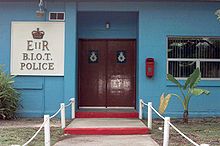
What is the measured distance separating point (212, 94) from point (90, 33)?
508 centimetres

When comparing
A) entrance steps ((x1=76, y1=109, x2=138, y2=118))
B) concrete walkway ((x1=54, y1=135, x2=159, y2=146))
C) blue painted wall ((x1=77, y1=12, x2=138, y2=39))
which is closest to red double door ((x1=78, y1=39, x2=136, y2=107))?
blue painted wall ((x1=77, y1=12, x2=138, y2=39))

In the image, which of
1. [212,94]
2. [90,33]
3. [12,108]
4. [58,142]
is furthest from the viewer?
[90,33]

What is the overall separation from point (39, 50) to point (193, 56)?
5548 millimetres

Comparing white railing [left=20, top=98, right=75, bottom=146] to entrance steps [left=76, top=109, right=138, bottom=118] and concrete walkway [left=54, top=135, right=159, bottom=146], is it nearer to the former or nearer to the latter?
entrance steps [left=76, top=109, right=138, bottom=118]

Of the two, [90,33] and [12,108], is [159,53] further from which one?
[12,108]

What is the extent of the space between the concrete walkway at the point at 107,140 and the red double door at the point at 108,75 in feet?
15.8

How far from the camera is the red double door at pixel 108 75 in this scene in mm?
16369

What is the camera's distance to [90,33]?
16.1 meters

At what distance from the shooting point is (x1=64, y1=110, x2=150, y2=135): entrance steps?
1191 centimetres

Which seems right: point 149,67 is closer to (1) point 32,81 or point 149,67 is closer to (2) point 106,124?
(2) point 106,124

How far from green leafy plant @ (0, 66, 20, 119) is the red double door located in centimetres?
312

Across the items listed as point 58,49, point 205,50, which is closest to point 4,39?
point 58,49

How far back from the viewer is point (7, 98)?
13.8 metres

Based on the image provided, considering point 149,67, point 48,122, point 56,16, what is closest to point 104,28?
point 56,16
